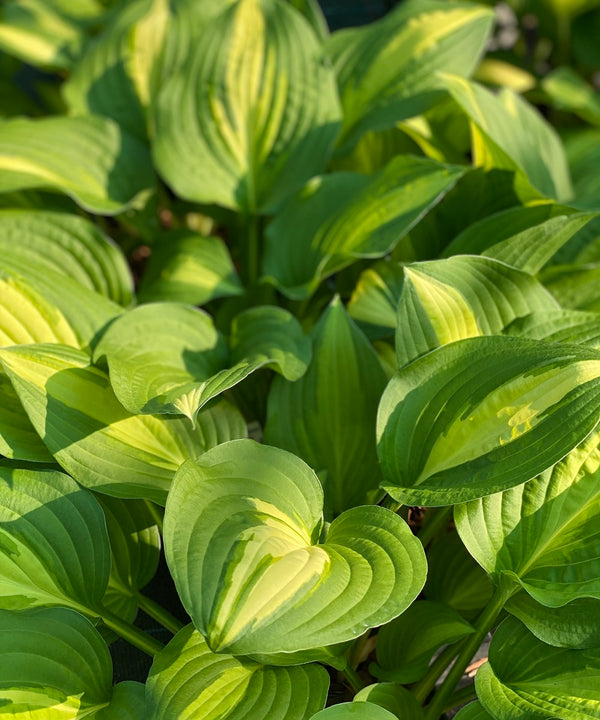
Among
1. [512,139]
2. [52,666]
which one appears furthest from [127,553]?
[512,139]

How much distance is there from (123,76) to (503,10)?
4.32 ft

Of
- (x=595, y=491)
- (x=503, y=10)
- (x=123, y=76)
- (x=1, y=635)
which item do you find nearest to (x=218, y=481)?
(x=1, y=635)

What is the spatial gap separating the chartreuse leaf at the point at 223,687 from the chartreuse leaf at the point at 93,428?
177 millimetres

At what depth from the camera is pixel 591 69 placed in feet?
6.82

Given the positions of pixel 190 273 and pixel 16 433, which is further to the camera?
pixel 190 273

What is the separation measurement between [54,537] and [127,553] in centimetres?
12

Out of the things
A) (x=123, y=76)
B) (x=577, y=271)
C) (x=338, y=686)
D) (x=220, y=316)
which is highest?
(x=123, y=76)

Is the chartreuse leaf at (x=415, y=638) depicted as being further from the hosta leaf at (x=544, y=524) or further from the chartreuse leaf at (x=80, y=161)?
the chartreuse leaf at (x=80, y=161)

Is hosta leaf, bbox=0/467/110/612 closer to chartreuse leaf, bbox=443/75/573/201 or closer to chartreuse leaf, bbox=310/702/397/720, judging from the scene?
chartreuse leaf, bbox=310/702/397/720

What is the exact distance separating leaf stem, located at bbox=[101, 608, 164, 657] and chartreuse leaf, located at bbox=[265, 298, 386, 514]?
0.27m

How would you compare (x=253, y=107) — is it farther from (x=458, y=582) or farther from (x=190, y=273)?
(x=458, y=582)

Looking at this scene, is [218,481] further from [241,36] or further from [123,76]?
[123,76]

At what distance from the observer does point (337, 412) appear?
1031 millimetres

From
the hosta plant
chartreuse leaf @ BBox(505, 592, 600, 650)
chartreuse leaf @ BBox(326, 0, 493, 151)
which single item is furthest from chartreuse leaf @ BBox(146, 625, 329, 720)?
chartreuse leaf @ BBox(326, 0, 493, 151)
